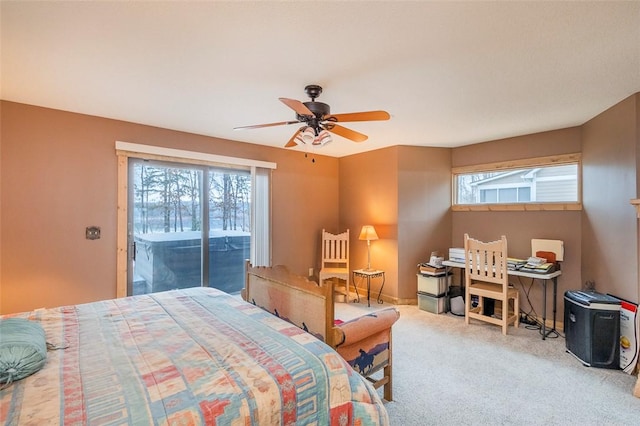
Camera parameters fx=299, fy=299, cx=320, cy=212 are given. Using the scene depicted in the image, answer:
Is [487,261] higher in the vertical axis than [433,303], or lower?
higher

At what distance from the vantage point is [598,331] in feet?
9.02

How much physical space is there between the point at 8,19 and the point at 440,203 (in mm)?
4924

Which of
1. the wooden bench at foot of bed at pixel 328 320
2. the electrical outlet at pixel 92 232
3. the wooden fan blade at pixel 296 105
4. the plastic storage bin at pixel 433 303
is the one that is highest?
the wooden fan blade at pixel 296 105

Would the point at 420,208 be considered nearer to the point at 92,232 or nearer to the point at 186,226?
the point at 186,226

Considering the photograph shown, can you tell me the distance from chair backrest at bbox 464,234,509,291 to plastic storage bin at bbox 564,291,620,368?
75 cm

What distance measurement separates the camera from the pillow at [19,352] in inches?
46.5

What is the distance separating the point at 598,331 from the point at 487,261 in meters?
1.15

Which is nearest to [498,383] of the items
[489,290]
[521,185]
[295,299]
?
[489,290]

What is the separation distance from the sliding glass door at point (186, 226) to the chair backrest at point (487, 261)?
3078 millimetres

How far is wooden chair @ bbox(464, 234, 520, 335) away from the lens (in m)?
3.49

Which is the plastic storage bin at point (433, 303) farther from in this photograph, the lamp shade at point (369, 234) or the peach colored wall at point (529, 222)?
the lamp shade at point (369, 234)

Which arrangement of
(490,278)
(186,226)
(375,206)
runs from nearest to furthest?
(490,278) → (186,226) → (375,206)

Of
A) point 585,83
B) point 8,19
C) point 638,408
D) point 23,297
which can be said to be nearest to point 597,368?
point 638,408

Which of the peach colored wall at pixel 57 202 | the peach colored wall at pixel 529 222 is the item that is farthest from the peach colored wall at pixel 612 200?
the peach colored wall at pixel 57 202
